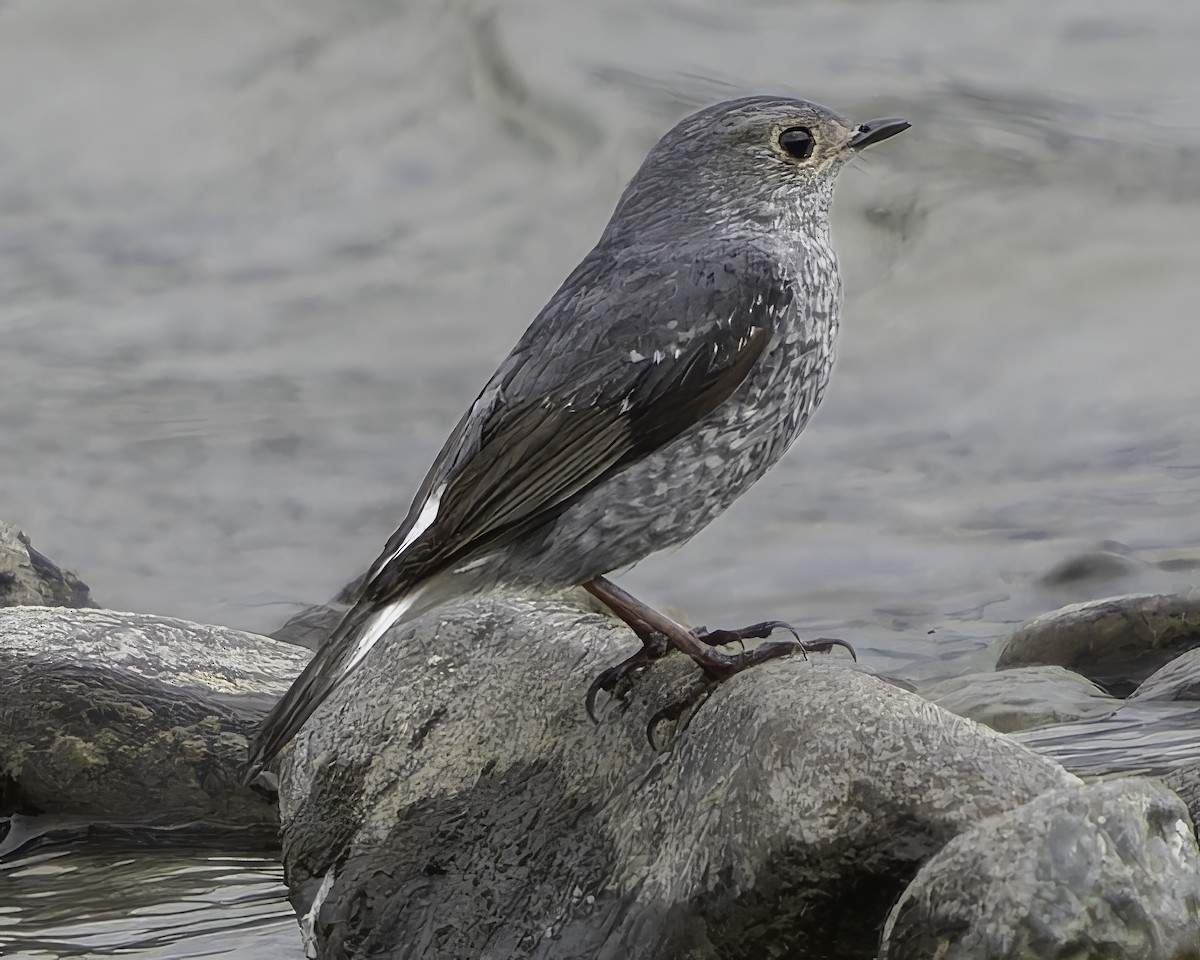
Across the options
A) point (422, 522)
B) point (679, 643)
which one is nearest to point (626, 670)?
point (679, 643)

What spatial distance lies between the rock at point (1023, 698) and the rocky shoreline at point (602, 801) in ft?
0.89

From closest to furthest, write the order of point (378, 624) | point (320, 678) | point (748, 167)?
1. point (320, 678)
2. point (378, 624)
3. point (748, 167)

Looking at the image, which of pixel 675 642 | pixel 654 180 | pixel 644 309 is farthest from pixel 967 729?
pixel 654 180

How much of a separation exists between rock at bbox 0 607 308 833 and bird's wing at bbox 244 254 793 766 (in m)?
2.31

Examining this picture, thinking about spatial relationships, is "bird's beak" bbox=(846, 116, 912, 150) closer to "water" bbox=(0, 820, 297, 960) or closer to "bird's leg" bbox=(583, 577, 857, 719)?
"bird's leg" bbox=(583, 577, 857, 719)

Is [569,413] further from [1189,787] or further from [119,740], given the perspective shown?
[119,740]

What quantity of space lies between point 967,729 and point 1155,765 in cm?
238

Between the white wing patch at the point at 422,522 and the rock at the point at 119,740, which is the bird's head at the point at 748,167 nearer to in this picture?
the white wing patch at the point at 422,522

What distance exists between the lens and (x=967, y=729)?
3754 mm

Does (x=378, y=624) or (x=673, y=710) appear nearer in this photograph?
(x=378, y=624)

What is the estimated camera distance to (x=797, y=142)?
15.2 feet

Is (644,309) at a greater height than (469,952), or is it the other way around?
(644,309)

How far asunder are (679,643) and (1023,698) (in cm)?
322

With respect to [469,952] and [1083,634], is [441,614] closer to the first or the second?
[469,952]
